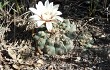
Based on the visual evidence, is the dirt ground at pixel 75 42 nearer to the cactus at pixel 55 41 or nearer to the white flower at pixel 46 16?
the cactus at pixel 55 41

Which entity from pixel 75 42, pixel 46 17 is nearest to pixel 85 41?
pixel 75 42

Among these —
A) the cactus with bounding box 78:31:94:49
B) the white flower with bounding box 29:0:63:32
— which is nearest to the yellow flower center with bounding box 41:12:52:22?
the white flower with bounding box 29:0:63:32

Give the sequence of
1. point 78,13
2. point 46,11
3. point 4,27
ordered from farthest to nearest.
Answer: point 78,13
point 4,27
point 46,11

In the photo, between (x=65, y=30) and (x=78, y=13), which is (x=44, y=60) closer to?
(x=65, y=30)

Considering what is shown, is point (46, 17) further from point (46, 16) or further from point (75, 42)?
point (75, 42)

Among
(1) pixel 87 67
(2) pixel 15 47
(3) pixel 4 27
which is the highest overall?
(3) pixel 4 27

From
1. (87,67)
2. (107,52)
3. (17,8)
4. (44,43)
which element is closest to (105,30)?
(107,52)

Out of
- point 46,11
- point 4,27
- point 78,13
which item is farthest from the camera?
point 78,13

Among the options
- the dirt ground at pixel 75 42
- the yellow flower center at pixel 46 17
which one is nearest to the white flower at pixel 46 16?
the yellow flower center at pixel 46 17

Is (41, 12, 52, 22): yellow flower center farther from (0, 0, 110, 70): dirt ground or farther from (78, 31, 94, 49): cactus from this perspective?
(78, 31, 94, 49): cactus
